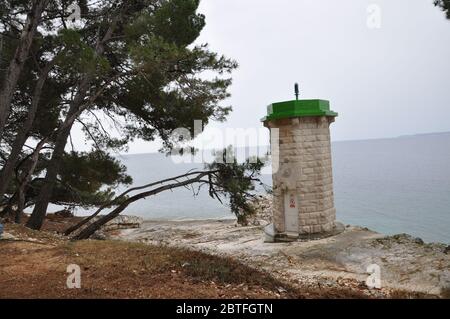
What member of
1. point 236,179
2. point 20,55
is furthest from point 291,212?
point 20,55

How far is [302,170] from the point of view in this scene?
13625 millimetres

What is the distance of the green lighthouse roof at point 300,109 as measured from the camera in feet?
44.4

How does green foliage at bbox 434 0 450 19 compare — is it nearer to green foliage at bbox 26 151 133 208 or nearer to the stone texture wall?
the stone texture wall

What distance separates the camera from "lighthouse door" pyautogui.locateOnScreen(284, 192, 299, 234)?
13781mm

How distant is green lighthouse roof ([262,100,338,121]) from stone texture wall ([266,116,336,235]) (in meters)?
0.21

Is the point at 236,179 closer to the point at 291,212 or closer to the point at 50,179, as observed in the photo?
the point at 291,212

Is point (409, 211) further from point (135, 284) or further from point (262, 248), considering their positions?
point (135, 284)

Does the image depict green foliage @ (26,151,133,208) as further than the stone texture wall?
No

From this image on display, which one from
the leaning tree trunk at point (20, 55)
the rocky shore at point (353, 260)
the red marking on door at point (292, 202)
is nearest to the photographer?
the rocky shore at point (353, 260)

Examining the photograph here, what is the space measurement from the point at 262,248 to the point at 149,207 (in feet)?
119

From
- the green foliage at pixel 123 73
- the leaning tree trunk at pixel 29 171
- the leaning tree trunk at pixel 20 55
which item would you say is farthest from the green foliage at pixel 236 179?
the leaning tree trunk at pixel 20 55

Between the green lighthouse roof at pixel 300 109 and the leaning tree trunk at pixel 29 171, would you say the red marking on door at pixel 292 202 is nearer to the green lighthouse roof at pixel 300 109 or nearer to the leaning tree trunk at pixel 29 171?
the green lighthouse roof at pixel 300 109

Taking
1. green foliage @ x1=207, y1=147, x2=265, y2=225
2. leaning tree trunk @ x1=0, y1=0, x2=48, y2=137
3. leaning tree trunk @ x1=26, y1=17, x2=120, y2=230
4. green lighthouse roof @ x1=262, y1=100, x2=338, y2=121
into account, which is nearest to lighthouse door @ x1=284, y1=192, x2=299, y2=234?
green lighthouse roof @ x1=262, y1=100, x2=338, y2=121
